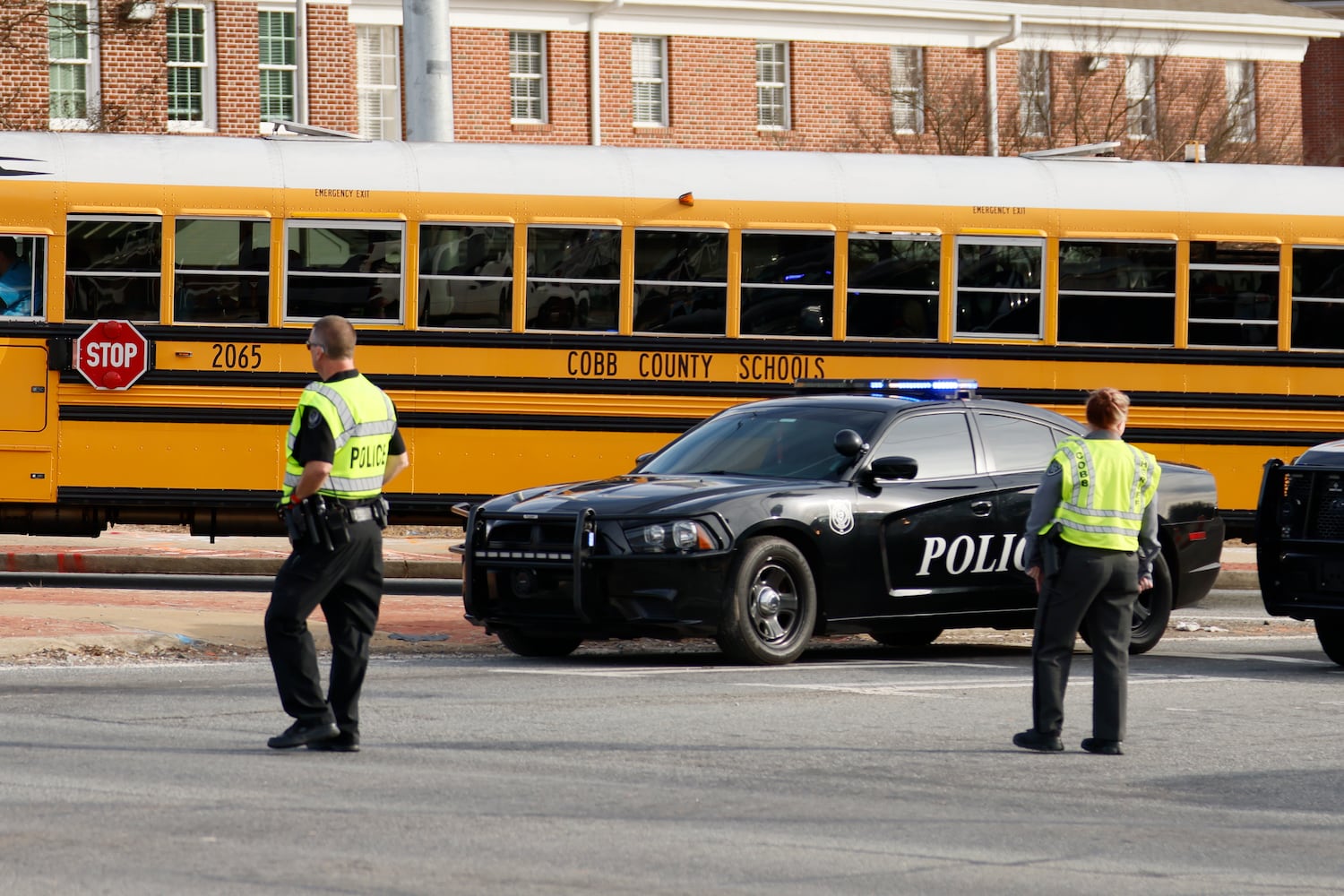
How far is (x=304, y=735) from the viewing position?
8422 millimetres

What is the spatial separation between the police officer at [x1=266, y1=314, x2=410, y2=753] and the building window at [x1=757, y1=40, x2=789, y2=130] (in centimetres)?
3095

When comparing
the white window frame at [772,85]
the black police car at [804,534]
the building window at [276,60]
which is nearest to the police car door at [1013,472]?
the black police car at [804,534]

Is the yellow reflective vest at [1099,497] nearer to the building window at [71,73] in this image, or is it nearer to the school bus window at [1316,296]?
the school bus window at [1316,296]

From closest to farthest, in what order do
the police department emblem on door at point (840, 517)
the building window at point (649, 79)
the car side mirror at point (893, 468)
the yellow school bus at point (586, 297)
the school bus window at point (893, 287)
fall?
the police department emblem on door at point (840, 517) < the car side mirror at point (893, 468) < the yellow school bus at point (586, 297) < the school bus window at point (893, 287) < the building window at point (649, 79)

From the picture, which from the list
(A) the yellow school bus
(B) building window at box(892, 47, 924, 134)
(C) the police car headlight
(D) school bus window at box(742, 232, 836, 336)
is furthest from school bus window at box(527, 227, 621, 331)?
(B) building window at box(892, 47, 924, 134)

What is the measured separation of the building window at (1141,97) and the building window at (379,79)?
1232 cm

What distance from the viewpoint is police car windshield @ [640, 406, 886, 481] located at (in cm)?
1238

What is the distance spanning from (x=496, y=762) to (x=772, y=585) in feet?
12.1

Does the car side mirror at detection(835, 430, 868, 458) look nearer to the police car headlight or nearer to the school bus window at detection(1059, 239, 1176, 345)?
the police car headlight

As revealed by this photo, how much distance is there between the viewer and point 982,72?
39.0 m

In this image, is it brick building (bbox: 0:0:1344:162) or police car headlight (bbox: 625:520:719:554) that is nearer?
police car headlight (bbox: 625:520:719:554)

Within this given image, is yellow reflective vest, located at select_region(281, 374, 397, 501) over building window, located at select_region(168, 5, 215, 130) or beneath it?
beneath

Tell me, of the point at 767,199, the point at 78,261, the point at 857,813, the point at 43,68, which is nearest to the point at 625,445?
the point at 767,199

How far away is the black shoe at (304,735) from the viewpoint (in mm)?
8414
